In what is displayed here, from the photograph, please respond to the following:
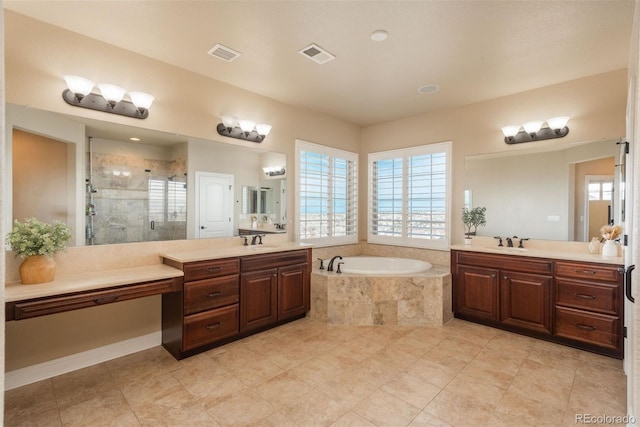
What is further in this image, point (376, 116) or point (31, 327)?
point (376, 116)

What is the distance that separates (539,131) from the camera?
356cm

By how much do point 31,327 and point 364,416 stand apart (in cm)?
260

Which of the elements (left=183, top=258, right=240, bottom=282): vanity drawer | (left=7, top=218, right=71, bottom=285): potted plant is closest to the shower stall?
(left=7, top=218, right=71, bottom=285): potted plant

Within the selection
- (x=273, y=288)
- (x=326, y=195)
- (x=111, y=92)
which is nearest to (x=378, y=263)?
(x=326, y=195)

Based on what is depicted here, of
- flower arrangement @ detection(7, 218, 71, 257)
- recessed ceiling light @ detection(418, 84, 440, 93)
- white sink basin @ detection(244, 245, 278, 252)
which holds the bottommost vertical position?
white sink basin @ detection(244, 245, 278, 252)

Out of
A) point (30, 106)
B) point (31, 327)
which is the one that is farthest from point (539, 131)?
point (31, 327)

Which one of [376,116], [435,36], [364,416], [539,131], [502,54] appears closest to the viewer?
[364,416]

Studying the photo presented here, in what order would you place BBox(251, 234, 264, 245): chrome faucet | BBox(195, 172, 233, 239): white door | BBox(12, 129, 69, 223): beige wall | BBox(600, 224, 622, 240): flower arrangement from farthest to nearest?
1. BBox(251, 234, 264, 245): chrome faucet
2. BBox(195, 172, 233, 239): white door
3. BBox(600, 224, 622, 240): flower arrangement
4. BBox(12, 129, 69, 223): beige wall

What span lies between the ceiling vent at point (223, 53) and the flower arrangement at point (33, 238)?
1.97 meters

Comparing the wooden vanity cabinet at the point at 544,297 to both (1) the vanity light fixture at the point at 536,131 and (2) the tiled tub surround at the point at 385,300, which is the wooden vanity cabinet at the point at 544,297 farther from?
(1) the vanity light fixture at the point at 536,131

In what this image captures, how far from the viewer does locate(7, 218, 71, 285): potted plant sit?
219cm

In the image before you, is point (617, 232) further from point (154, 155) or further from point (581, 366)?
point (154, 155)

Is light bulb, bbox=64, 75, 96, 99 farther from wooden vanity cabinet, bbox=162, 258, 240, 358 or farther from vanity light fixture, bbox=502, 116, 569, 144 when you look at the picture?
vanity light fixture, bbox=502, 116, 569, 144

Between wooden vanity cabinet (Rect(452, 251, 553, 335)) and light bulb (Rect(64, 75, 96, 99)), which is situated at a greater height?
light bulb (Rect(64, 75, 96, 99))
